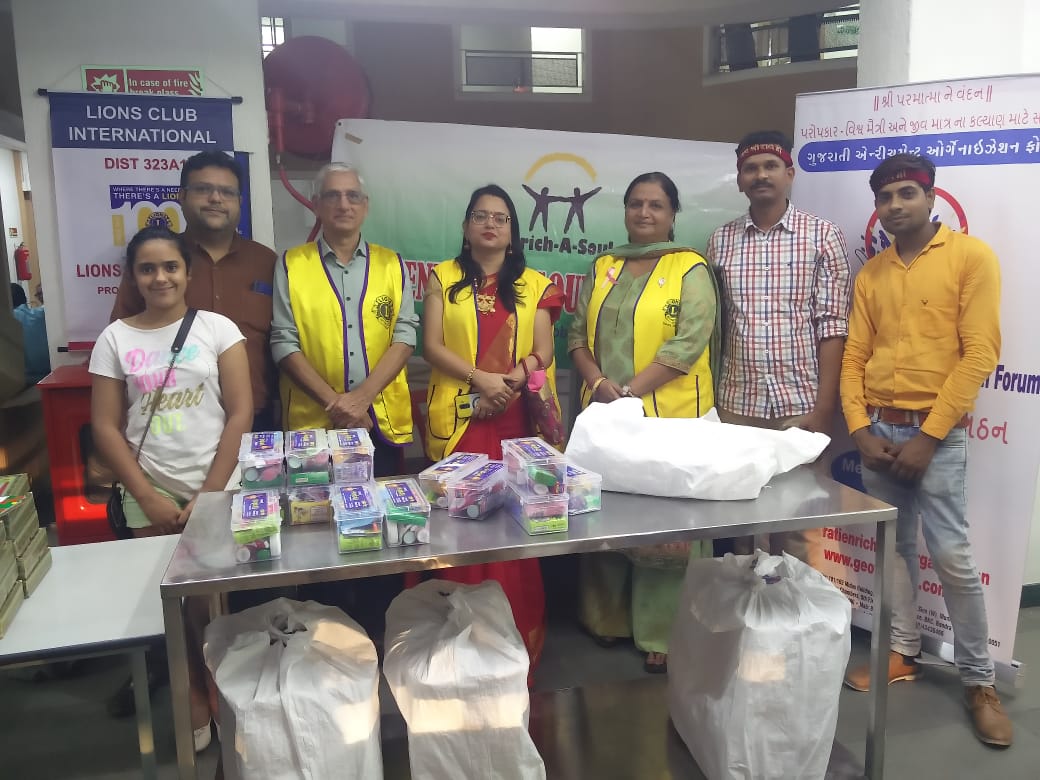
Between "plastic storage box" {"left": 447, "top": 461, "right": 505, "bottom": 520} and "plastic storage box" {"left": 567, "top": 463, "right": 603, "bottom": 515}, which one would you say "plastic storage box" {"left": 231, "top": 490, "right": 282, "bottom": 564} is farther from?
"plastic storage box" {"left": 567, "top": 463, "right": 603, "bottom": 515}

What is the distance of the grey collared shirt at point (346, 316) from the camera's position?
244cm

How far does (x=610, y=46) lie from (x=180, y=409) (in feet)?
22.2

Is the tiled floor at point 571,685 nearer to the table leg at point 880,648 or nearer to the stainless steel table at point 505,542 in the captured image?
the table leg at point 880,648

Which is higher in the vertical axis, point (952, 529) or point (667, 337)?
point (667, 337)

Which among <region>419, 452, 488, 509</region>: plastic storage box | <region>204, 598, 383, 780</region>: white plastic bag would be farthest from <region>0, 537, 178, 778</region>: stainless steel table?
<region>419, 452, 488, 509</region>: plastic storage box

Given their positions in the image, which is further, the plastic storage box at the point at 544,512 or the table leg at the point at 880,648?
the table leg at the point at 880,648

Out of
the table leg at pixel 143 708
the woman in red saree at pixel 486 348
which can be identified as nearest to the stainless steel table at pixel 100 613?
the table leg at pixel 143 708

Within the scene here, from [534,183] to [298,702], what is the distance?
2.45 meters

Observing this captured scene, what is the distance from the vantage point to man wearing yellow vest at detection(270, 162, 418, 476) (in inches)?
96.0

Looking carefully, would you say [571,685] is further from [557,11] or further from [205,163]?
[557,11]

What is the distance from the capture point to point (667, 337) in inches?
102

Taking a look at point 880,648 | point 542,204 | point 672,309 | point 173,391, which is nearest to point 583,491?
point 880,648

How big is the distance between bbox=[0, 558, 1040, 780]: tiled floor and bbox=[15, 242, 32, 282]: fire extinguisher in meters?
4.61

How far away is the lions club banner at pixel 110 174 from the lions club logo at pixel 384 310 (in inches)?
33.9
